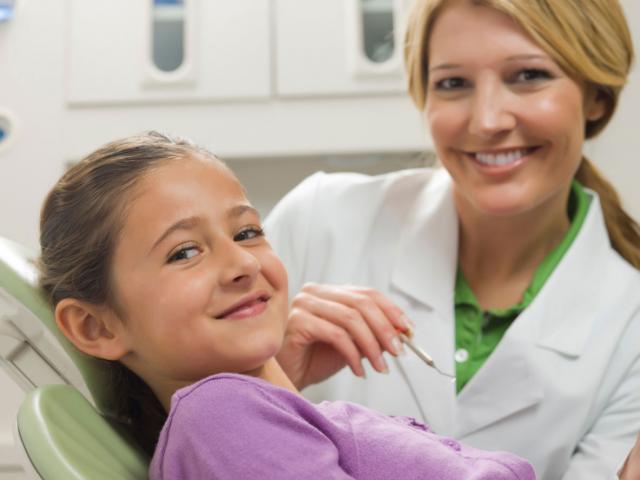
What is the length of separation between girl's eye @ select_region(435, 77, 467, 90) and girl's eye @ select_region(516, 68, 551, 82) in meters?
0.08

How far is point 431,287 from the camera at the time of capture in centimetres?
139

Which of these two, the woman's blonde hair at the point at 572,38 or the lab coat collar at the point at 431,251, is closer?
the woman's blonde hair at the point at 572,38

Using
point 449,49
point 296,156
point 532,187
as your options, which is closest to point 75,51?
point 296,156

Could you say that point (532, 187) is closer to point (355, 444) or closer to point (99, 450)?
point (355, 444)

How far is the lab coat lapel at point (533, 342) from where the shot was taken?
1.29m

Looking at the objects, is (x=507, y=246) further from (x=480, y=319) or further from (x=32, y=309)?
(x=32, y=309)

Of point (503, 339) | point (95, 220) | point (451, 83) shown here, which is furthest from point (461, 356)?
point (95, 220)

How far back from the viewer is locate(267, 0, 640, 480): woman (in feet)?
4.06

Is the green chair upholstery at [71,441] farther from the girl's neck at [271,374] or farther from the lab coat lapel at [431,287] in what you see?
the lab coat lapel at [431,287]

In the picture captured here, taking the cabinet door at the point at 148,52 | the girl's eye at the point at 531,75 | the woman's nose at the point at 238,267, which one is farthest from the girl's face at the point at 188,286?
the cabinet door at the point at 148,52

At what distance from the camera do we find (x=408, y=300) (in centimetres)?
140

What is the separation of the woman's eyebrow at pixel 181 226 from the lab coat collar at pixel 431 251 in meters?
0.56

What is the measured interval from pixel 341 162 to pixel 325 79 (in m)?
0.20

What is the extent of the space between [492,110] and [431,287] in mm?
296
